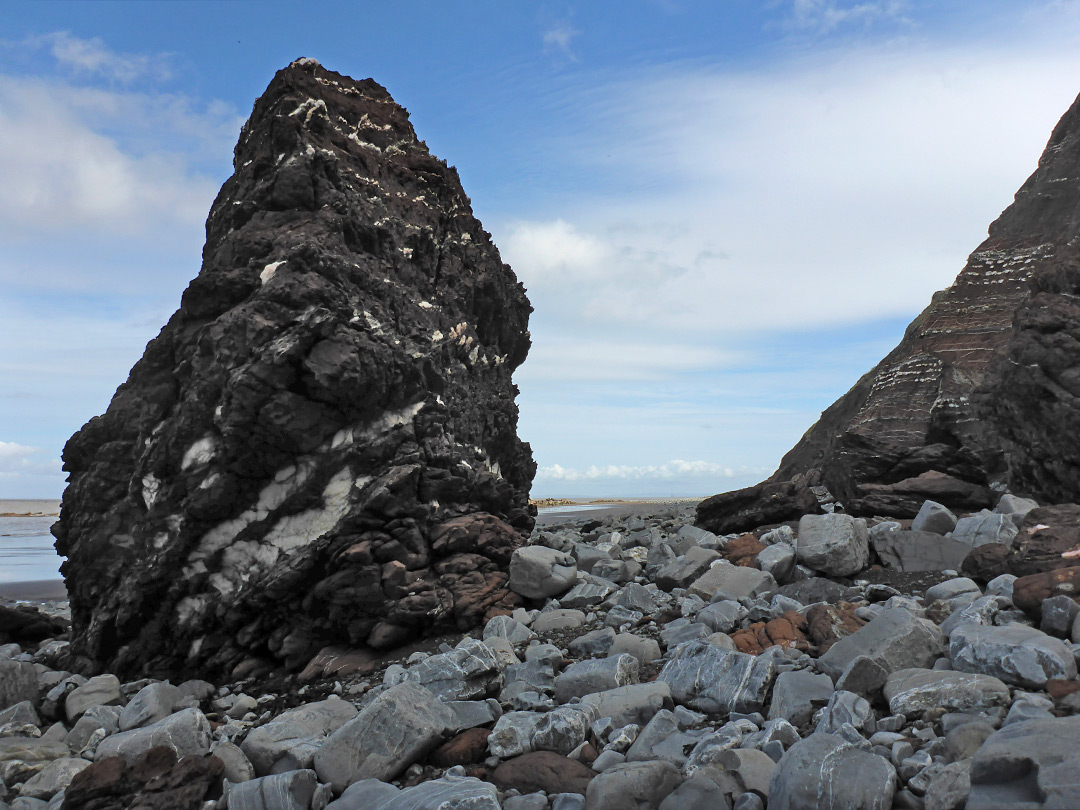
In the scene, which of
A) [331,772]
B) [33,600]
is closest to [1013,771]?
Answer: [331,772]

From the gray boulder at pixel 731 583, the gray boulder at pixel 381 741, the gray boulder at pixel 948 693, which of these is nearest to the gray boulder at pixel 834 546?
the gray boulder at pixel 731 583

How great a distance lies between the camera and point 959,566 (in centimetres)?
975

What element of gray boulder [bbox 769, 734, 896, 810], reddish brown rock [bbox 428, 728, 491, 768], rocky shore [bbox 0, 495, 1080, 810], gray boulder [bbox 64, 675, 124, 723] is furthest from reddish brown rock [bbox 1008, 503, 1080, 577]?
gray boulder [bbox 64, 675, 124, 723]

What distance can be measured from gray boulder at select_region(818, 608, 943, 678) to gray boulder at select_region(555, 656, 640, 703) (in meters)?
1.76

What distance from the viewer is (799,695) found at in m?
5.95

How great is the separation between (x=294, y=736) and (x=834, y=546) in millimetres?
7080

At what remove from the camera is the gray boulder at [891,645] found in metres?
6.16

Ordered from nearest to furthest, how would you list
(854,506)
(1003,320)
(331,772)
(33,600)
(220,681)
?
1. (331,772)
2. (220,681)
3. (854,506)
4. (33,600)
5. (1003,320)

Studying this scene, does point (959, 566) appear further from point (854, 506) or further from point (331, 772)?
point (331, 772)

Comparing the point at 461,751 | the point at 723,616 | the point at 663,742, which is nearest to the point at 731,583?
the point at 723,616

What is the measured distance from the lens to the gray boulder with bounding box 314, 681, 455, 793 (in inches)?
236

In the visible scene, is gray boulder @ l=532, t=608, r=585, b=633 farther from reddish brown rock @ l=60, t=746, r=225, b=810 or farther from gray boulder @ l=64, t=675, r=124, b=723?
A: gray boulder @ l=64, t=675, r=124, b=723

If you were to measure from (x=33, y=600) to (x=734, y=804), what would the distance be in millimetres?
18798

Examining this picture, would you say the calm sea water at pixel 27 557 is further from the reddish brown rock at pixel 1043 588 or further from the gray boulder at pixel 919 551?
the reddish brown rock at pixel 1043 588
